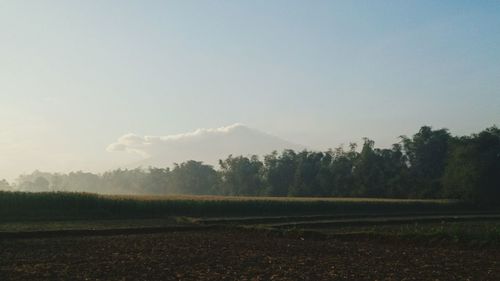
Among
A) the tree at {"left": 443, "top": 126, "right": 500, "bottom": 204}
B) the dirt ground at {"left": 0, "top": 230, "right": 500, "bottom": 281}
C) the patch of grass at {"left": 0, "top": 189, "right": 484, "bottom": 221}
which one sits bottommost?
the dirt ground at {"left": 0, "top": 230, "right": 500, "bottom": 281}

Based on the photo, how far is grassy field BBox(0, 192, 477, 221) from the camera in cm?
5416

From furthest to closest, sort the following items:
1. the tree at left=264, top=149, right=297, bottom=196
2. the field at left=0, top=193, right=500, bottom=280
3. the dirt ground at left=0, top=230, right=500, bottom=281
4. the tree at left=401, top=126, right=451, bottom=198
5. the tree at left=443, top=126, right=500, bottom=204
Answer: the tree at left=264, top=149, right=297, bottom=196 < the tree at left=401, top=126, right=451, bottom=198 < the tree at left=443, top=126, right=500, bottom=204 < the field at left=0, top=193, right=500, bottom=280 < the dirt ground at left=0, top=230, right=500, bottom=281

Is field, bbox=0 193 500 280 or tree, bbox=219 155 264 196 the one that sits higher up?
tree, bbox=219 155 264 196

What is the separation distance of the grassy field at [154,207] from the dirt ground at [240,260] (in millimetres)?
24412

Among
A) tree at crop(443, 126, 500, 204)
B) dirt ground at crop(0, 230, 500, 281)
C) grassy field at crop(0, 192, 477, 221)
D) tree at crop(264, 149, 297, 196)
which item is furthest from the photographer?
tree at crop(264, 149, 297, 196)

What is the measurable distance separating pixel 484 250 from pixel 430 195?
7897cm

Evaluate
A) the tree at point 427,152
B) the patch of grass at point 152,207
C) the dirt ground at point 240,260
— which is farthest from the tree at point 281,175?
the dirt ground at point 240,260

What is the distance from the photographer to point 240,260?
71.6 ft

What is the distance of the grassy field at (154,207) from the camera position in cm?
5416

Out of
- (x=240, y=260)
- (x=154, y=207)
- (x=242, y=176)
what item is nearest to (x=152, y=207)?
(x=154, y=207)

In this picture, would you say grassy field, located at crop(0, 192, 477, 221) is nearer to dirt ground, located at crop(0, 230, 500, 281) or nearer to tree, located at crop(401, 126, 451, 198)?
dirt ground, located at crop(0, 230, 500, 281)

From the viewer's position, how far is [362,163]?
397ft

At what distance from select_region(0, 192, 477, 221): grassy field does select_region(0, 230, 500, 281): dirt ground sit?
2441cm

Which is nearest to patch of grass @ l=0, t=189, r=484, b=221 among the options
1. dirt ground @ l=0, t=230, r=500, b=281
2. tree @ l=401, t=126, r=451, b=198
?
dirt ground @ l=0, t=230, r=500, b=281
